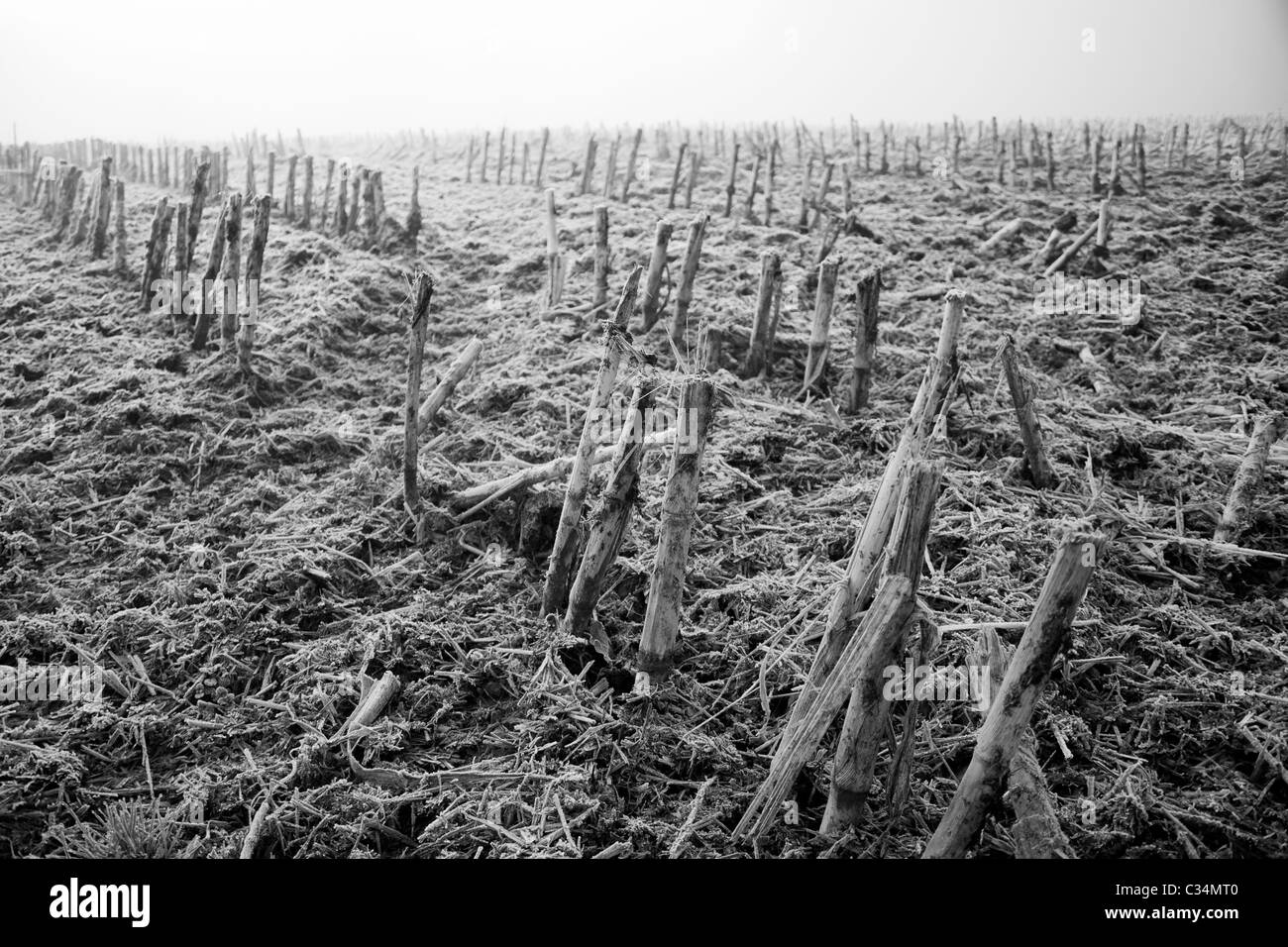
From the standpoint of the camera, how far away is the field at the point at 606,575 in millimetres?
2939

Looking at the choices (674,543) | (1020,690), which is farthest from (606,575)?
(1020,690)

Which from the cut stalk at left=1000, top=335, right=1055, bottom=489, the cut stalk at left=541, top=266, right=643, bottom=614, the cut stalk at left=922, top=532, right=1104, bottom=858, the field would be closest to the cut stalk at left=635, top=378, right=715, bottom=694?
the field

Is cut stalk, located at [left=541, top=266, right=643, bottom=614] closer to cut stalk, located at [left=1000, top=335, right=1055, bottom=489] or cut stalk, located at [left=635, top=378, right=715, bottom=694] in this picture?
cut stalk, located at [left=635, top=378, right=715, bottom=694]

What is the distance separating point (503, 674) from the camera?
12.0 feet

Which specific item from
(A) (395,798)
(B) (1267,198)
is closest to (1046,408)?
(A) (395,798)

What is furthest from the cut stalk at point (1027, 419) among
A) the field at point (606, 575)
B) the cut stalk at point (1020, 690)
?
the cut stalk at point (1020, 690)

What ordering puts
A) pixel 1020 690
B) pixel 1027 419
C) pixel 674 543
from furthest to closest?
pixel 1027 419 → pixel 674 543 → pixel 1020 690

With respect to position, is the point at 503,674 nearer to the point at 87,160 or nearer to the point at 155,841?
the point at 155,841

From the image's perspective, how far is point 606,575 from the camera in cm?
370

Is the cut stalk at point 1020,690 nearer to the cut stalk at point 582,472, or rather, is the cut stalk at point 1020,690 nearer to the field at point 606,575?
the field at point 606,575

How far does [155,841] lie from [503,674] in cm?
140

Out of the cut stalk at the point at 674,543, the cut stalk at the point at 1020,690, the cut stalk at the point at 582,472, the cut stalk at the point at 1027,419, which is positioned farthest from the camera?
the cut stalk at the point at 1027,419

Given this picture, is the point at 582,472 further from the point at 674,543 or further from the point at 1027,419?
the point at 1027,419
